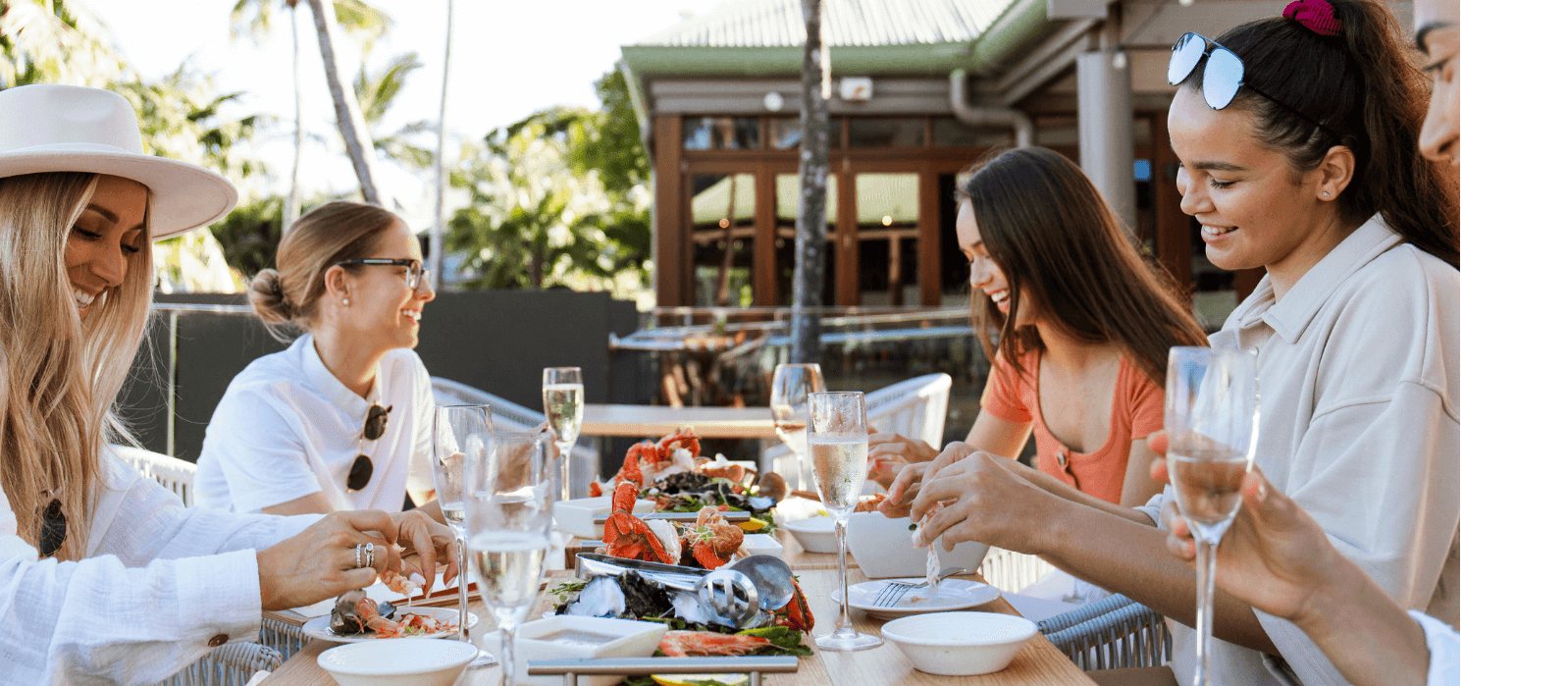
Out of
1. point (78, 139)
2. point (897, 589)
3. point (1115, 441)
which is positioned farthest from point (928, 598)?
point (78, 139)

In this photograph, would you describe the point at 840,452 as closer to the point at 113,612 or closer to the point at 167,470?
the point at 113,612

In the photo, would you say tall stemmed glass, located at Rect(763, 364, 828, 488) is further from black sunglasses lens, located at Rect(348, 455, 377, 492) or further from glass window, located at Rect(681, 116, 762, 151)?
glass window, located at Rect(681, 116, 762, 151)

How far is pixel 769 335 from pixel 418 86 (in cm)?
2947

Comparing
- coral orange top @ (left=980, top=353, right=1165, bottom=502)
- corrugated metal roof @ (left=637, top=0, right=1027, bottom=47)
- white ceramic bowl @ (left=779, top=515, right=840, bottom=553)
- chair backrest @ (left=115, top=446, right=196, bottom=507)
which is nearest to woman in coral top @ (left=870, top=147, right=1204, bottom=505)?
coral orange top @ (left=980, top=353, right=1165, bottom=502)

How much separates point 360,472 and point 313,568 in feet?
5.70

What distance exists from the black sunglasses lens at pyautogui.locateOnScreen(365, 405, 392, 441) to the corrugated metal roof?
1128cm

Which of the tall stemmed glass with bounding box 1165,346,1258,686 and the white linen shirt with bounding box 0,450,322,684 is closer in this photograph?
the tall stemmed glass with bounding box 1165,346,1258,686

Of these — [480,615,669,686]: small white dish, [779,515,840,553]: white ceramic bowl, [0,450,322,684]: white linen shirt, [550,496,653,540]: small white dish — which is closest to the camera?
[480,615,669,686]: small white dish

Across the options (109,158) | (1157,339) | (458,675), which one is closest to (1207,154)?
(1157,339)

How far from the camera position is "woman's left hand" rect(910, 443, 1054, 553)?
1.50 metres

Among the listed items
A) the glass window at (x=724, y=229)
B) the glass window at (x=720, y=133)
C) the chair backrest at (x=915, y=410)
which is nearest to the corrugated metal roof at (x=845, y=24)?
the glass window at (x=720, y=133)

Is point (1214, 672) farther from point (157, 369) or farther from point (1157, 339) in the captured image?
point (157, 369)

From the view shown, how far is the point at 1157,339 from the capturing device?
2.86 m

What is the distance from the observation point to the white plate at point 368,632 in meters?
1.48
